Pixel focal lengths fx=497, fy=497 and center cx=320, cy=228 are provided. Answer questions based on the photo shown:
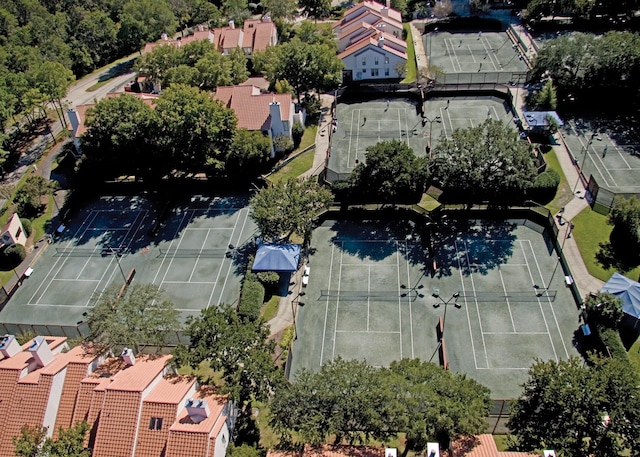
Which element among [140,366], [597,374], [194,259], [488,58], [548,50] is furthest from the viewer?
[488,58]

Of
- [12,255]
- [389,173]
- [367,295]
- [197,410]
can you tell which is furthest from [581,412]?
[12,255]

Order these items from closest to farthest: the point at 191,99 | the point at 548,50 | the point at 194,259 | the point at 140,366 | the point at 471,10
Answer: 1. the point at 140,366
2. the point at 194,259
3. the point at 191,99
4. the point at 548,50
5. the point at 471,10

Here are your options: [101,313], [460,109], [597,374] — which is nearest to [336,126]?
[460,109]

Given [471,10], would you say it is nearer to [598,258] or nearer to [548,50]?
[548,50]

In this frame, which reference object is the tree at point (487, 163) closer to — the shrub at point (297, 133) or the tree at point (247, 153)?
the tree at point (247, 153)

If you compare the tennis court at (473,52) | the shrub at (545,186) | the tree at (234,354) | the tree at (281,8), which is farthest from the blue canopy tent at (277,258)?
the tree at (281,8)
